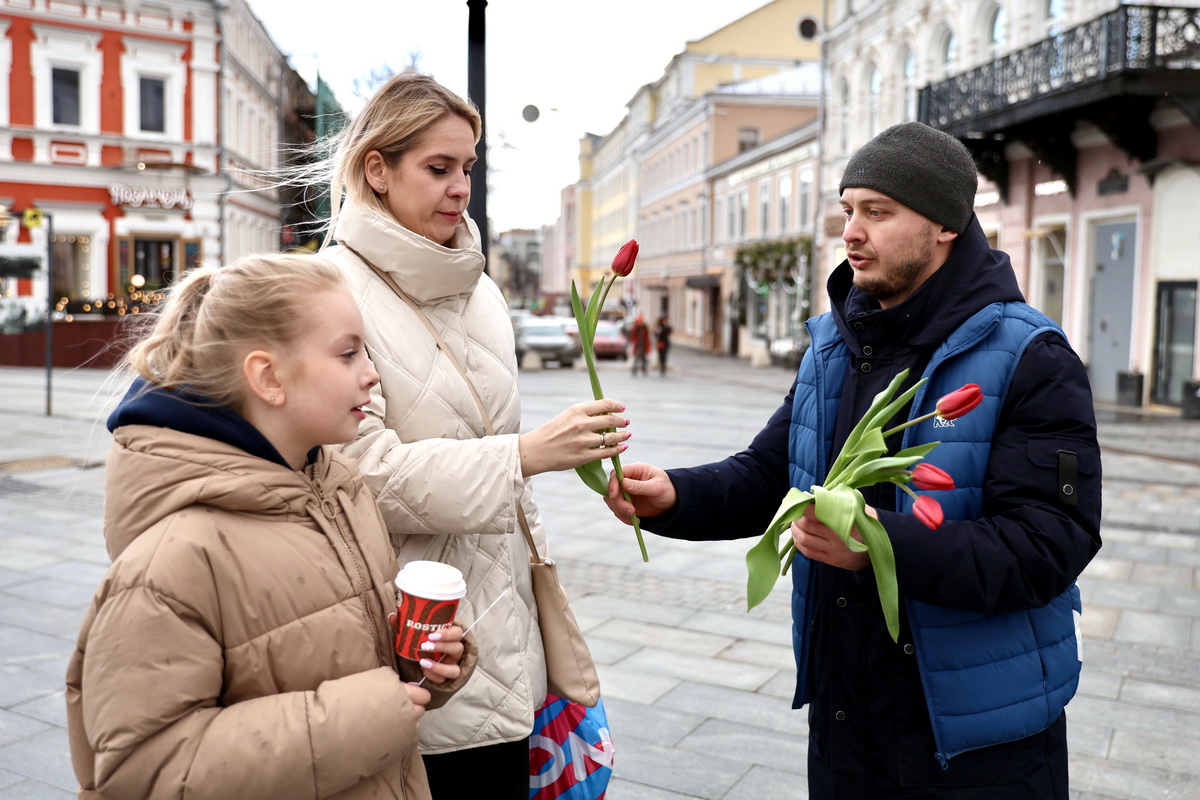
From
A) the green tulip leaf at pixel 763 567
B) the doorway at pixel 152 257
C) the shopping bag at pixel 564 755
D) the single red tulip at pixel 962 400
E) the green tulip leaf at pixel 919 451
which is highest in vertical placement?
the doorway at pixel 152 257

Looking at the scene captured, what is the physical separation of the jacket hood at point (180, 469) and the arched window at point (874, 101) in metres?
27.1

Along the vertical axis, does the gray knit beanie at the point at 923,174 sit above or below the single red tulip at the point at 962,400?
above

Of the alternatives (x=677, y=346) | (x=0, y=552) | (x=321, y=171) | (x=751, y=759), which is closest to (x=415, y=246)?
(x=321, y=171)

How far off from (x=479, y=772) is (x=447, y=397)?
790 mm

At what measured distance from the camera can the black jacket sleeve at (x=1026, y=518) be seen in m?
1.88

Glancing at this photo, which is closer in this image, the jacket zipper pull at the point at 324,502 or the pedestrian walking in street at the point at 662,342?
the jacket zipper pull at the point at 324,502

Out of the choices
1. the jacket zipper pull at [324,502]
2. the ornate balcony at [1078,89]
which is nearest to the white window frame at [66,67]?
the ornate balcony at [1078,89]

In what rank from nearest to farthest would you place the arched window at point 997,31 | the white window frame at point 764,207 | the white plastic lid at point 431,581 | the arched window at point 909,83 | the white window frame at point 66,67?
the white plastic lid at point 431,581, the arched window at point 997,31, the arched window at point 909,83, the white window frame at point 66,67, the white window frame at point 764,207

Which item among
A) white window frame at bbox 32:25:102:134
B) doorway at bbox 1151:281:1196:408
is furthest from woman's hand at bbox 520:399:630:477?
white window frame at bbox 32:25:102:134

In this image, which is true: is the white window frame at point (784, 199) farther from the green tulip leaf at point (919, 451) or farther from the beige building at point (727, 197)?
the green tulip leaf at point (919, 451)

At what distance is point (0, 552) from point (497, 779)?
236 inches

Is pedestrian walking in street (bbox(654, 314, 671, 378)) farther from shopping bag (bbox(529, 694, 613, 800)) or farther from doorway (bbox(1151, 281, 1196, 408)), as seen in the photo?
shopping bag (bbox(529, 694, 613, 800))

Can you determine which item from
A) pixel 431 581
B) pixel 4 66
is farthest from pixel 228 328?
pixel 4 66

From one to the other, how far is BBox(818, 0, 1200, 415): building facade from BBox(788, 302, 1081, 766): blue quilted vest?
591 inches
